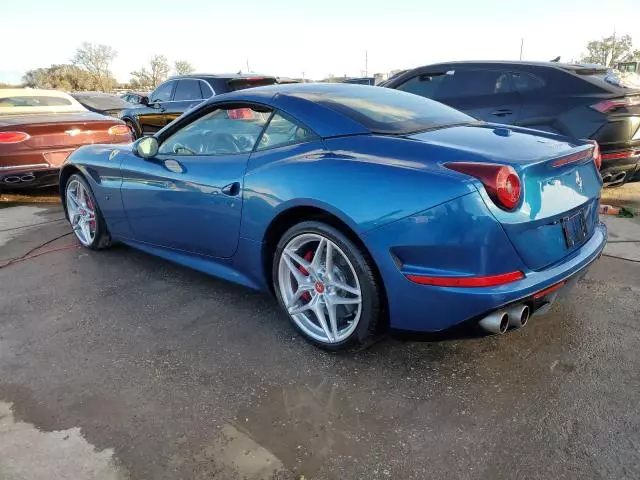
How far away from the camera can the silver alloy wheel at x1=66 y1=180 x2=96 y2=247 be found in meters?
4.43

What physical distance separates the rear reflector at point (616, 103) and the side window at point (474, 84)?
0.97 meters

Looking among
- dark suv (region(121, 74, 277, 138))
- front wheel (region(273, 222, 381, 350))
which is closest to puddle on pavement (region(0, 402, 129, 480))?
front wheel (region(273, 222, 381, 350))

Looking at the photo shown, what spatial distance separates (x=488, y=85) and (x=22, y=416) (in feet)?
18.0

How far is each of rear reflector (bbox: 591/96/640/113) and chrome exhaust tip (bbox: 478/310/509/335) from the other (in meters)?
3.86

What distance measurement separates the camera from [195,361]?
106 inches

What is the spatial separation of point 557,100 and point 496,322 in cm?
405

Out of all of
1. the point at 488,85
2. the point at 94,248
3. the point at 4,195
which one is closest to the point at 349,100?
the point at 94,248

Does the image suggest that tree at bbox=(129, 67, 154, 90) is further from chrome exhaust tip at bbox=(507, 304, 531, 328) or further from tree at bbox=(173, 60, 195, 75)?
chrome exhaust tip at bbox=(507, 304, 531, 328)

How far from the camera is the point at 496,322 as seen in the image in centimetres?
219

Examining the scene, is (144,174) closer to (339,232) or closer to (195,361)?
(195,361)

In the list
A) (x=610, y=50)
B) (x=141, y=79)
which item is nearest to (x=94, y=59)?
(x=141, y=79)

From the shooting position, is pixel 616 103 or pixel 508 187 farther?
pixel 616 103

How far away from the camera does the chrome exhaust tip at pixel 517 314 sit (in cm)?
221

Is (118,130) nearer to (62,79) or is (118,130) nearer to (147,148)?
(147,148)
